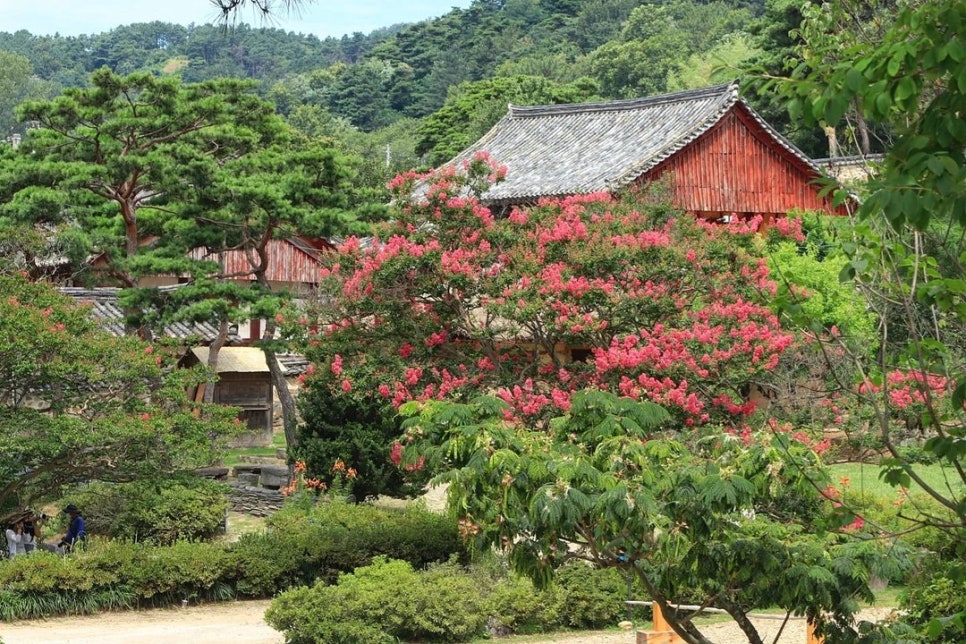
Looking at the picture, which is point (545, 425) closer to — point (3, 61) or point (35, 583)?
point (35, 583)

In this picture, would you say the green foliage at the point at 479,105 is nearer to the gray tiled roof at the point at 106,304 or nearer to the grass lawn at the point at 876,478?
the gray tiled roof at the point at 106,304

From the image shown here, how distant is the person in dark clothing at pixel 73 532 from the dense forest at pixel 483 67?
2275cm

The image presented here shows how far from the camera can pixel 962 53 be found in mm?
5227

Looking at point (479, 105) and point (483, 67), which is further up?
point (483, 67)

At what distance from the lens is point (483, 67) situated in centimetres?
9381

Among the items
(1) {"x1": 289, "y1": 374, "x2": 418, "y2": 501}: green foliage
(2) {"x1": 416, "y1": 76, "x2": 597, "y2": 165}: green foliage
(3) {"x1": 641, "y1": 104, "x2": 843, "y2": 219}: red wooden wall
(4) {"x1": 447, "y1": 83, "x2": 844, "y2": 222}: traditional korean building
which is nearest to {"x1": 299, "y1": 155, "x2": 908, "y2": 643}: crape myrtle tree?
(1) {"x1": 289, "y1": 374, "x2": 418, "y2": 501}: green foliage

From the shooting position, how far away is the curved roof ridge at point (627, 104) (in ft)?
108

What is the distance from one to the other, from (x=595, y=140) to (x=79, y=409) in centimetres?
1824

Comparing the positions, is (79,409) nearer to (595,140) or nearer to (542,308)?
(542,308)

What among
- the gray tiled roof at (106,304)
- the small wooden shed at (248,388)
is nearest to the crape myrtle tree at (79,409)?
the gray tiled roof at (106,304)

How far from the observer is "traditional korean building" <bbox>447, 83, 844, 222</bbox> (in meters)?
31.1

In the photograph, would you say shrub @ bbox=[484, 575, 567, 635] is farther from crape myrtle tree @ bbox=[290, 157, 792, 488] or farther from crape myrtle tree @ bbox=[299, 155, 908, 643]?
crape myrtle tree @ bbox=[290, 157, 792, 488]

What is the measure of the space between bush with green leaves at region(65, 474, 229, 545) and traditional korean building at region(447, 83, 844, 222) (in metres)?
12.2

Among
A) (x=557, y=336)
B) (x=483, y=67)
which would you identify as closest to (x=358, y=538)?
(x=557, y=336)
